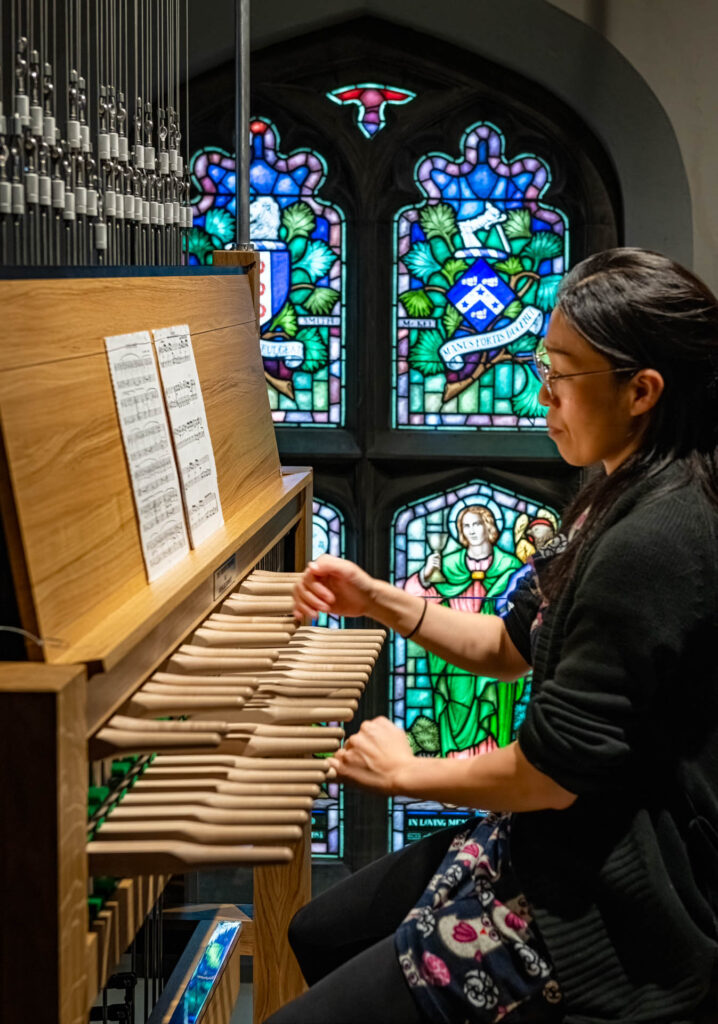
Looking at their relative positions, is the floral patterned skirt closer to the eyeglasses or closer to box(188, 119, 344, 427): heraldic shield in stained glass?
the eyeglasses

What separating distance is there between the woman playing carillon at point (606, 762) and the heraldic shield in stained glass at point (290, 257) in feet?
9.01

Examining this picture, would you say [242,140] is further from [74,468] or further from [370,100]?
[370,100]

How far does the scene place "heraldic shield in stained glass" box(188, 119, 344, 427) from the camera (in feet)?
13.7

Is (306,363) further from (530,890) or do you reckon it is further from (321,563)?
(530,890)

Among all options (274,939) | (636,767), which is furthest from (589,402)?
(274,939)

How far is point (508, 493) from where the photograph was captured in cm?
428

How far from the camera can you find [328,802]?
4242mm

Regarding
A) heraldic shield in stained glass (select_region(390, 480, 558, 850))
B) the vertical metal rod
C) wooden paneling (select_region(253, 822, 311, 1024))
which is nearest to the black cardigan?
wooden paneling (select_region(253, 822, 311, 1024))

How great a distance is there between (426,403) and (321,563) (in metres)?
2.47

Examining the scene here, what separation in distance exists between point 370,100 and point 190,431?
2705 mm

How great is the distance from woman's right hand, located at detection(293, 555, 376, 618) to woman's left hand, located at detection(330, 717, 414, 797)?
1.05 ft

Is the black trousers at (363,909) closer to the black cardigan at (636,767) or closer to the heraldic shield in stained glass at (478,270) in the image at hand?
the black cardigan at (636,767)

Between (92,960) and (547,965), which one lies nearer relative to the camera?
(92,960)

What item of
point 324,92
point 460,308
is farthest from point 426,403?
point 324,92
